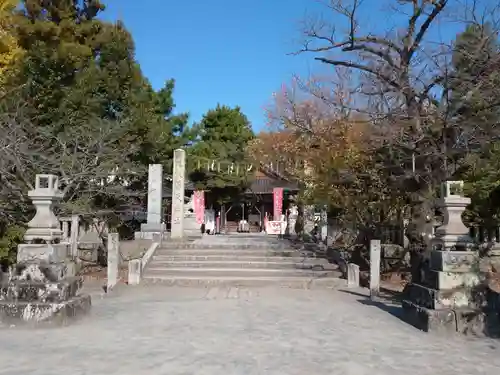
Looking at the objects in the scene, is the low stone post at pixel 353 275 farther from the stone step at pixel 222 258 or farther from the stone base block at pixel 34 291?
the stone base block at pixel 34 291

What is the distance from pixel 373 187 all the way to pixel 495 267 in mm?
4640

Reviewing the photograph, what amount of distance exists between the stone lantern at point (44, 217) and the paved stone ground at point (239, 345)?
1.43 meters

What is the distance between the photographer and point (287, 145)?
2258cm

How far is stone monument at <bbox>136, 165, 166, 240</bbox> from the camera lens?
16.4m

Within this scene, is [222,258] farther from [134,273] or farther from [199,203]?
[199,203]

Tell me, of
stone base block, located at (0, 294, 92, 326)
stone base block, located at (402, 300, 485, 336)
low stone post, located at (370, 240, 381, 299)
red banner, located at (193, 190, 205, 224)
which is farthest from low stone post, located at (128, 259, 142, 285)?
red banner, located at (193, 190, 205, 224)

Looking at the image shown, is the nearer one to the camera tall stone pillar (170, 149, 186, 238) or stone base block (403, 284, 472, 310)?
stone base block (403, 284, 472, 310)

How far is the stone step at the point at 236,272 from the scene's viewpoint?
12.6 meters

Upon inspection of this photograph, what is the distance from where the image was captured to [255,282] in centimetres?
1196

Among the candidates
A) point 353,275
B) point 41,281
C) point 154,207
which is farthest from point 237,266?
point 41,281

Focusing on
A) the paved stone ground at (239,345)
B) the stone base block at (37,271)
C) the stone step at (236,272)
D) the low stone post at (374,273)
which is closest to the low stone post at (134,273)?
the stone step at (236,272)

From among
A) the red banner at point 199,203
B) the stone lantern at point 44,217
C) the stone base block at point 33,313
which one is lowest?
the stone base block at point 33,313

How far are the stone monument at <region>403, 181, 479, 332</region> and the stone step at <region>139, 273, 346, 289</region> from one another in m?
4.88

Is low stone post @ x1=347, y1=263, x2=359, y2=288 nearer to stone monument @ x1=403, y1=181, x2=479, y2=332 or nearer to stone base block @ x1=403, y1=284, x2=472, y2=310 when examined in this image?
stone monument @ x1=403, y1=181, x2=479, y2=332
